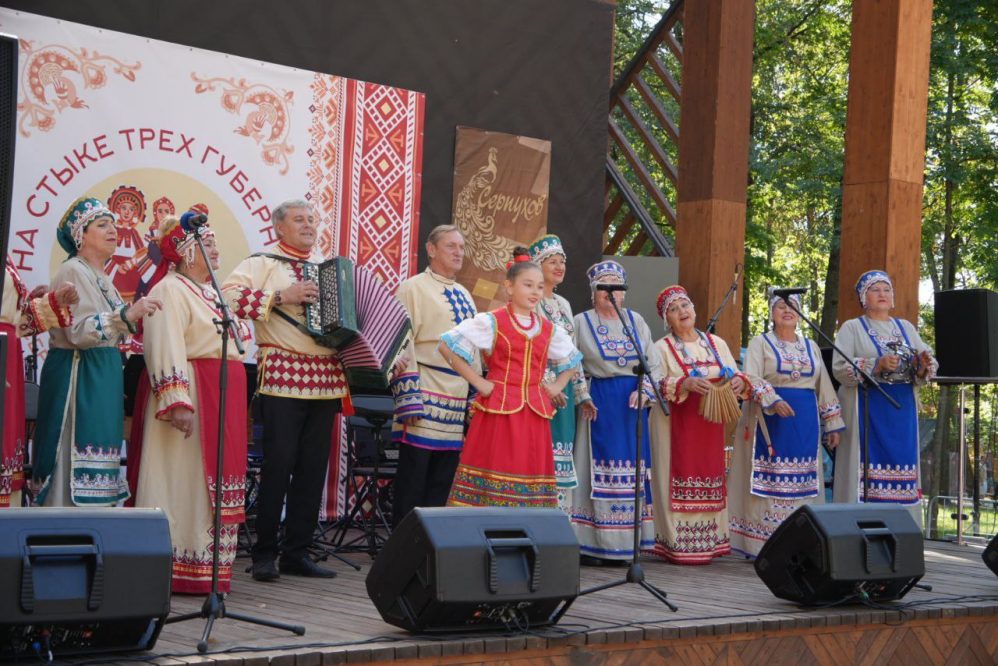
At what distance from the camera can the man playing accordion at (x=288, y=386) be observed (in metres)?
4.95

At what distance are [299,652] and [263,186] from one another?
12.3ft

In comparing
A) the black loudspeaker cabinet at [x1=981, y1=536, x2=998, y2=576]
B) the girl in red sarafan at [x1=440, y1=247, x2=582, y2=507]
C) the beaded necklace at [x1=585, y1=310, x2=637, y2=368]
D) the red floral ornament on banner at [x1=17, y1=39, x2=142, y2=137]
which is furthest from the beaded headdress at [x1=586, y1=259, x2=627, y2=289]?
the red floral ornament on banner at [x1=17, y1=39, x2=142, y2=137]

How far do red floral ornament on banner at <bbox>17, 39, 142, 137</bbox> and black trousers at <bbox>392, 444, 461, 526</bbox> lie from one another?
2.43 m

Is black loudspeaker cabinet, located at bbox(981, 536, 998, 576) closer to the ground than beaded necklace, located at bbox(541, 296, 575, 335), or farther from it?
closer to the ground

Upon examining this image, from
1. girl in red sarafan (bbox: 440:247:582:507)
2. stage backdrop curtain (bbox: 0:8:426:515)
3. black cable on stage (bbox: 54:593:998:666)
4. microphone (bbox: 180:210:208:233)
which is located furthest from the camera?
stage backdrop curtain (bbox: 0:8:426:515)

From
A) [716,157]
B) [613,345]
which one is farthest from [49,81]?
[716,157]

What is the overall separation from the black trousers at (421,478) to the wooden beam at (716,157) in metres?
2.86

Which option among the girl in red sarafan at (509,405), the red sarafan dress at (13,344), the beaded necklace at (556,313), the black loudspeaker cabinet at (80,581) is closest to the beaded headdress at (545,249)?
the beaded necklace at (556,313)

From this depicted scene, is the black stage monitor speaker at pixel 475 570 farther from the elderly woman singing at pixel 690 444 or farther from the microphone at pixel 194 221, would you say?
the elderly woman singing at pixel 690 444

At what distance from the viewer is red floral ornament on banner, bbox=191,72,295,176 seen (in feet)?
21.7

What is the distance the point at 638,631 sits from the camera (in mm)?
4152

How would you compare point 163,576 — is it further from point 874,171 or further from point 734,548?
point 874,171

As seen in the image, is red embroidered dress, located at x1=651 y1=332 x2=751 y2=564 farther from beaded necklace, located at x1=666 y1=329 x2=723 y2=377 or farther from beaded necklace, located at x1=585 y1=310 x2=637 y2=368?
beaded necklace, located at x1=585 y1=310 x2=637 y2=368

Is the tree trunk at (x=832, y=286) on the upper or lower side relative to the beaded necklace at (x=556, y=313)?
upper
